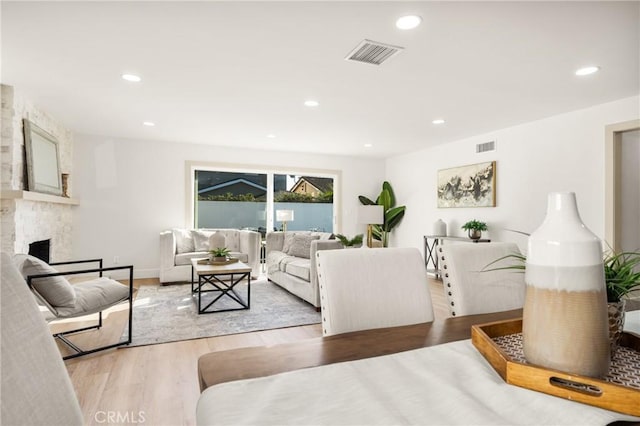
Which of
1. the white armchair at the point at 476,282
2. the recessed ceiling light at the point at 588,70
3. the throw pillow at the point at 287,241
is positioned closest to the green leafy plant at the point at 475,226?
the recessed ceiling light at the point at 588,70

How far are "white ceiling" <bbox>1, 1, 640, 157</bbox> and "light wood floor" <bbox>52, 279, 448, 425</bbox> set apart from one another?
2337 mm

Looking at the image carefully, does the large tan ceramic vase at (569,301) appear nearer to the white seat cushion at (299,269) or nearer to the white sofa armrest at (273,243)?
the white seat cushion at (299,269)

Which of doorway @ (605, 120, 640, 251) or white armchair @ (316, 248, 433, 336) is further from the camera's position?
doorway @ (605, 120, 640, 251)

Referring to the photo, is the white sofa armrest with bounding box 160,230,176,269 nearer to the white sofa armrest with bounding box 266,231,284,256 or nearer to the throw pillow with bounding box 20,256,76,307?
the white sofa armrest with bounding box 266,231,284,256

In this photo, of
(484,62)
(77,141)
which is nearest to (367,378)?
(484,62)

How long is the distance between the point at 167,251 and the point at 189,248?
0.51 m

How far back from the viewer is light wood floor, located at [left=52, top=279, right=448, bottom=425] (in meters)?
1.94

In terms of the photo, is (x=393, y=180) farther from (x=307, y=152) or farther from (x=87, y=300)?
(x=87, y=300)

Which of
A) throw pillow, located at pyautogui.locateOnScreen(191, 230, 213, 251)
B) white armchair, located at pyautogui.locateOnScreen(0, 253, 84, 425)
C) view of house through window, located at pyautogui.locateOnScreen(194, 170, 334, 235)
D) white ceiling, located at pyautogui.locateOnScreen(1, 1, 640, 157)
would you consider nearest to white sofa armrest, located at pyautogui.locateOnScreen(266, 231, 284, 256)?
view of house through window, located at pyautogui.locateOnScreen(194, 170, 334, 235)

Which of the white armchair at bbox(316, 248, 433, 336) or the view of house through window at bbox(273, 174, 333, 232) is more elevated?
the view of house through window at bbox(273, 174, 333, 232)

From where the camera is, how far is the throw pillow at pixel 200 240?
5797 mm

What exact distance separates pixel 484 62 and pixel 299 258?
329cm

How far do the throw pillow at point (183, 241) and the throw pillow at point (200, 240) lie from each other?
7cm

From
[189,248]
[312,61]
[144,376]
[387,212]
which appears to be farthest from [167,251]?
[387,212]
